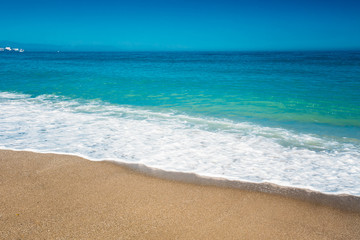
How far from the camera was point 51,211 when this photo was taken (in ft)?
11.4

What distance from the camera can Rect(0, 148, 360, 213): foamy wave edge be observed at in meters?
3.83

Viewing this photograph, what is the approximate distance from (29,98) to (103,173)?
1010 cm

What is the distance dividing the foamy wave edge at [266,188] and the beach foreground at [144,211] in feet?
0.40

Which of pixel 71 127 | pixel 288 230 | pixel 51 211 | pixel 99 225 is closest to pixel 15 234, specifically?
pixel 51 211

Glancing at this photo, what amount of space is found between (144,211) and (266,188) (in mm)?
1882

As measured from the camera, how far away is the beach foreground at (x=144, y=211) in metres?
3.12

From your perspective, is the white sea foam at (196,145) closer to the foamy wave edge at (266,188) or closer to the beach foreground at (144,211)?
the foamy wave edge at (266,188)

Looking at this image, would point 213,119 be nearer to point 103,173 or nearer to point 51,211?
point 103,173

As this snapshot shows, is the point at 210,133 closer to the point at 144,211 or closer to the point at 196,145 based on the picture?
the point at 196,145

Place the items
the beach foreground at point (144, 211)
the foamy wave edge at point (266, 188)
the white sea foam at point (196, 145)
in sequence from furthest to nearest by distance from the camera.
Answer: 1. the white sea foam at point (196, 145)
2. the foamy wave edge at point (266, 188)
3. the beach foreground at point (144, 211)

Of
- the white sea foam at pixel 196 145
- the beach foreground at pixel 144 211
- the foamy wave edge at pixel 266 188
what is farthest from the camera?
the white sea foam at pixel 196 145

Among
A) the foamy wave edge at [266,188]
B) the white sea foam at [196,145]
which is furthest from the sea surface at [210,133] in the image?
the foamy wave edge at [266,188]

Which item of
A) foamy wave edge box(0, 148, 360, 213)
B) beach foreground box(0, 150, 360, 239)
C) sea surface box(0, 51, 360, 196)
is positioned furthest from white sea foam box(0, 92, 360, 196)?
beach foreground box(0, 150, 360, 239)

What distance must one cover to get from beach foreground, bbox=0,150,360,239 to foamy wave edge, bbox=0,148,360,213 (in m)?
0.12
